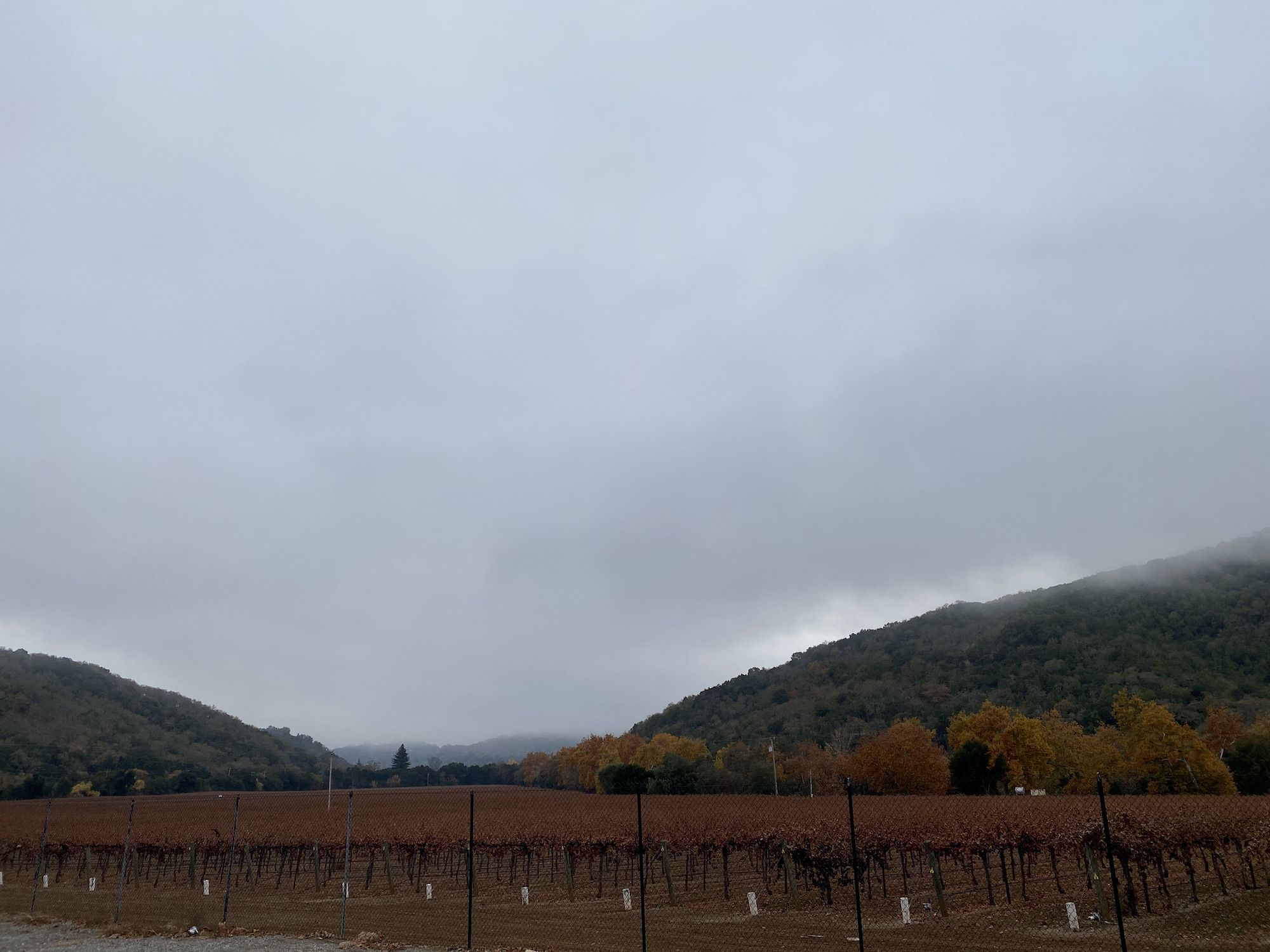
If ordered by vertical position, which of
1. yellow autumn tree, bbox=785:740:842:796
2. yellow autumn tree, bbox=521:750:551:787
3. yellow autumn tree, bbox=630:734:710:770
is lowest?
yellow autumn tree, bbox=521:750:551:787

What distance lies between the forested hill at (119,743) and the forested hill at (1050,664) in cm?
6949

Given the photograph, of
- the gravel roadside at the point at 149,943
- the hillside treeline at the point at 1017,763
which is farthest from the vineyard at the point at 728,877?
the hillside treeline at the point at 1017,763

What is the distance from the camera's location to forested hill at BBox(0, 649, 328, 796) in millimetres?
100625

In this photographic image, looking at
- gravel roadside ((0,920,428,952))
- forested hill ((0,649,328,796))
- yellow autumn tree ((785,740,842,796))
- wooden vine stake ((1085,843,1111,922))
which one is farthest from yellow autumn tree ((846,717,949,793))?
forested hill ((0,649,328,796))

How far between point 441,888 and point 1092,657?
332ft

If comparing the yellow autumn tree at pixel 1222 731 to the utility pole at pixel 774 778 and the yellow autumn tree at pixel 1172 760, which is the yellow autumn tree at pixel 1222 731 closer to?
the yellow autumn tree at pixel 1172 760

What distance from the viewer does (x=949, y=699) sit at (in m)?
108

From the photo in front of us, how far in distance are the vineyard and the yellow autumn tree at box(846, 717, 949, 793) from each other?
26551 mm

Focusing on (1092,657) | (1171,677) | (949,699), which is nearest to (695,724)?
(949,699)

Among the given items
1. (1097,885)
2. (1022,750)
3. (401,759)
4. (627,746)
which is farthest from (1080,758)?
(401,759)

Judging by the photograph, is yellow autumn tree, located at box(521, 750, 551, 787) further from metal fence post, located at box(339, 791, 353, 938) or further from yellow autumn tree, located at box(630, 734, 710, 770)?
metal fence post, located at box(339, 791, 353, 938)

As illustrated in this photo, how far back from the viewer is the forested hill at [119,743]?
101 meters

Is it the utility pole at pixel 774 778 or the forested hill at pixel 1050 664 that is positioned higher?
the forested hill at pixel 1050 664

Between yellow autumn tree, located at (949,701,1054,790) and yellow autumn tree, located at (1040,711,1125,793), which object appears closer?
yellow autumn tree, located at (1040,711,1125,793)
